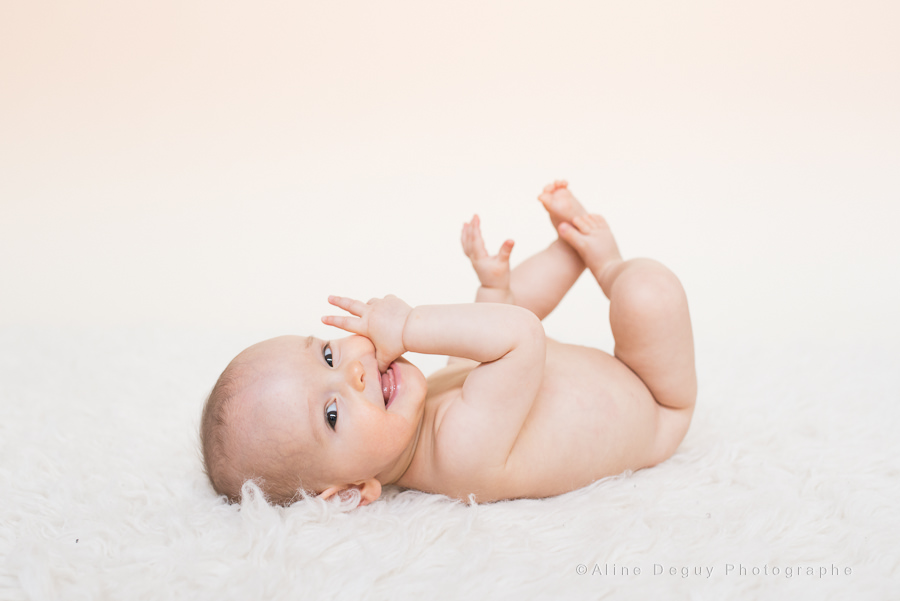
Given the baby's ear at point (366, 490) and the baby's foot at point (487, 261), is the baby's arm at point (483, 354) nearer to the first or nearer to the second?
the baby's ear at point (366, 490)

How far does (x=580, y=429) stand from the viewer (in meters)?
1.45

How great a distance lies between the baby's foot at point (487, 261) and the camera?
5.89 feet

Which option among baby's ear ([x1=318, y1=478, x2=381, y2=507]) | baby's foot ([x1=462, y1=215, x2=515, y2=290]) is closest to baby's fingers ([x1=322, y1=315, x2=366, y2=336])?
baby's ear ([x1=318, y1=478, x2=381, y2=507])

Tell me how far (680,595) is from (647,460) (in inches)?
21.9

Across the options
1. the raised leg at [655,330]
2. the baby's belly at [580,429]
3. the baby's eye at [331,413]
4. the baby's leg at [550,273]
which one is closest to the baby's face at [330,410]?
the baby's eye at [331,413]

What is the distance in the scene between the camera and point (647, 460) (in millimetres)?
1553

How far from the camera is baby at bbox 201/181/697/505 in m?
1.27

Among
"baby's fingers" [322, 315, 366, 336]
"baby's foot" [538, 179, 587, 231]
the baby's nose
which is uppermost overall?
"baby's foot" [538, 179, 587, 231]

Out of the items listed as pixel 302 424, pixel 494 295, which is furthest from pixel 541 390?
pixel 302 424

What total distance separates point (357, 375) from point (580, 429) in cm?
48

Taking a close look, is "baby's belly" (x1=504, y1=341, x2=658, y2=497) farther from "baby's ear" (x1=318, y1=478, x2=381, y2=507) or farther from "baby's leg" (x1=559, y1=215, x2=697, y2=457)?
"baby's ear" (x1=318, y1=478, x2=381, y2=507)

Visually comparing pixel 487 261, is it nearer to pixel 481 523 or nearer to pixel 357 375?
pixel 357 375

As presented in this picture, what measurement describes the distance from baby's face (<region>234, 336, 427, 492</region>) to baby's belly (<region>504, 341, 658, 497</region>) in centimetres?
25

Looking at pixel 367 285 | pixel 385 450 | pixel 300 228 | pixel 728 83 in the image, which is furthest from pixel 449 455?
pixel 728 83
